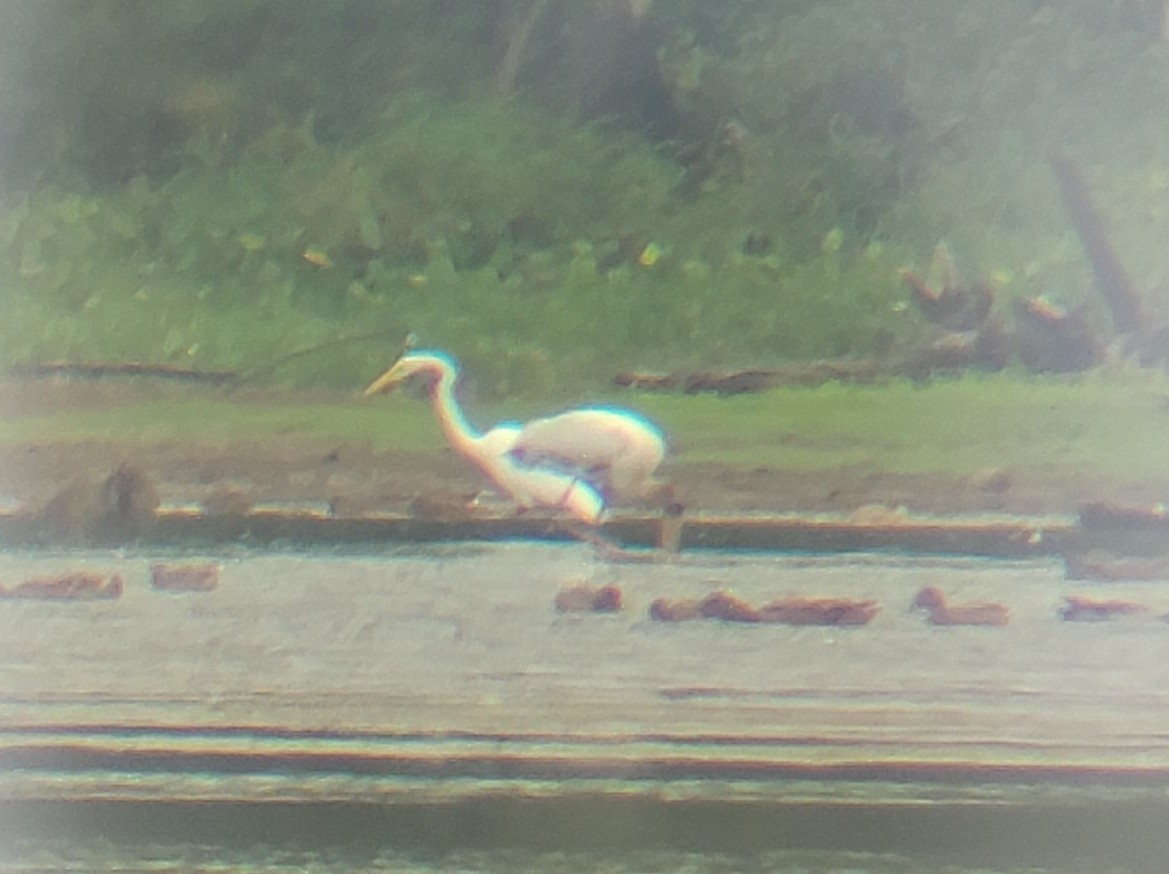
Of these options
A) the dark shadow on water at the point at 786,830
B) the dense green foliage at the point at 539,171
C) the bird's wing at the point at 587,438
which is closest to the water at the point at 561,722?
the dark shadow on water at the point at 786,830

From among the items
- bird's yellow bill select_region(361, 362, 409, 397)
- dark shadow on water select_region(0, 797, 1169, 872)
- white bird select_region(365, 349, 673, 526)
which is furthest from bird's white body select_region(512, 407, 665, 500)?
dark shadow on water select_region(0, 797, 1169, 872)

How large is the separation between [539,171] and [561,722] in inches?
24.5

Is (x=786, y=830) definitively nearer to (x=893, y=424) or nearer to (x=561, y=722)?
(x=561, y=722)

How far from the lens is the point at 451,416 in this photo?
7.89 feet

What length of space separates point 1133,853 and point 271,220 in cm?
120

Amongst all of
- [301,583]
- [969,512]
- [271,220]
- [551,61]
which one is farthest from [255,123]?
[969,512]

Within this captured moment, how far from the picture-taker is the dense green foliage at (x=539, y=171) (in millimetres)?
2412

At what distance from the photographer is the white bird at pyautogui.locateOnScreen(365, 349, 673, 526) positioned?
2.40 meters

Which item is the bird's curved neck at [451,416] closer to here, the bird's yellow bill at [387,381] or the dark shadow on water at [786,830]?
the bird's yellow bill at [387,381]

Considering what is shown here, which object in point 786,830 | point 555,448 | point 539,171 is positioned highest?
Result: point 539,171

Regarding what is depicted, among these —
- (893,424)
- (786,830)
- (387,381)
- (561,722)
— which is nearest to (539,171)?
(387,381)

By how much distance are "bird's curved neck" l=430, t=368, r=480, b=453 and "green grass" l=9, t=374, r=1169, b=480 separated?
0.01 meters

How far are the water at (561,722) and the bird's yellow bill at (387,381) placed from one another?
19cm

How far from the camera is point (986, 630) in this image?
7.86 ft
